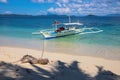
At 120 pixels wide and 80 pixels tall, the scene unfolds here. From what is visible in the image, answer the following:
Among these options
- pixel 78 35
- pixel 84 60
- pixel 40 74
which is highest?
pixel 40 74

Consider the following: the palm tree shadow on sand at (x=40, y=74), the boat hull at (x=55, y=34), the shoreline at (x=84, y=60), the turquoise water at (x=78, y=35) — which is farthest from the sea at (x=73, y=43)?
the palm tree shadow on sand at (x=40, y=74)

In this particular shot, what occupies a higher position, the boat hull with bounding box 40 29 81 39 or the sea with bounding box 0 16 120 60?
the boat hull with bounding box 40 29 81 39

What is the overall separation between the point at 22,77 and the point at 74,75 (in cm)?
179

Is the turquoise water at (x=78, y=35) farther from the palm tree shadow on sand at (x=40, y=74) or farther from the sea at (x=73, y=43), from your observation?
the palm tree shadow on sand at (x=40, y=74)

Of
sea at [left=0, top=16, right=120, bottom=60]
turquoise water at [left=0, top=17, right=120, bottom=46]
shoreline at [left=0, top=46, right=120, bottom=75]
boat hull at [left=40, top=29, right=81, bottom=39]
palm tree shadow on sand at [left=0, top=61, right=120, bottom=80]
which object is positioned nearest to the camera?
palm tree shadow on sand at [left=0, top=61, right=120, bottom=80]

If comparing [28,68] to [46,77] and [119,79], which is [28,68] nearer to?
[46,77]

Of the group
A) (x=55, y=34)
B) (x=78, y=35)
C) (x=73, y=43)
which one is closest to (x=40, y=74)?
(x=73, y=43)

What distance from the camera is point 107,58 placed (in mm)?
14305

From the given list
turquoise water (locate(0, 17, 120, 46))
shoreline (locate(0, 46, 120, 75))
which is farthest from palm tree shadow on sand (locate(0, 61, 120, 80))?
turquoise water (locate(0, 17, 120, 46))

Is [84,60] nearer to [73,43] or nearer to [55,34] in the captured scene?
[73,43]

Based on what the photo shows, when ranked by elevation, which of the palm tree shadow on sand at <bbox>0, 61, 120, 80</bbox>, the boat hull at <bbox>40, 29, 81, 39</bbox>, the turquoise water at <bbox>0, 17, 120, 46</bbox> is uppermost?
the palm tree shadow on sand at <bbox>0, 61, 120, 80</bbox>

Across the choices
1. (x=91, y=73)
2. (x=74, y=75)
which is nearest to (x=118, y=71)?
(x=91, y=73)

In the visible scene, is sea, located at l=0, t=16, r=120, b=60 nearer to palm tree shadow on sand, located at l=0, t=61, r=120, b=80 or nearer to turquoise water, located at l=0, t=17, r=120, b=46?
turquoise water, located at l=0, t=17, r=120, b=46

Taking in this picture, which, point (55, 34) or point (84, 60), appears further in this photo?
point (55, 34)
